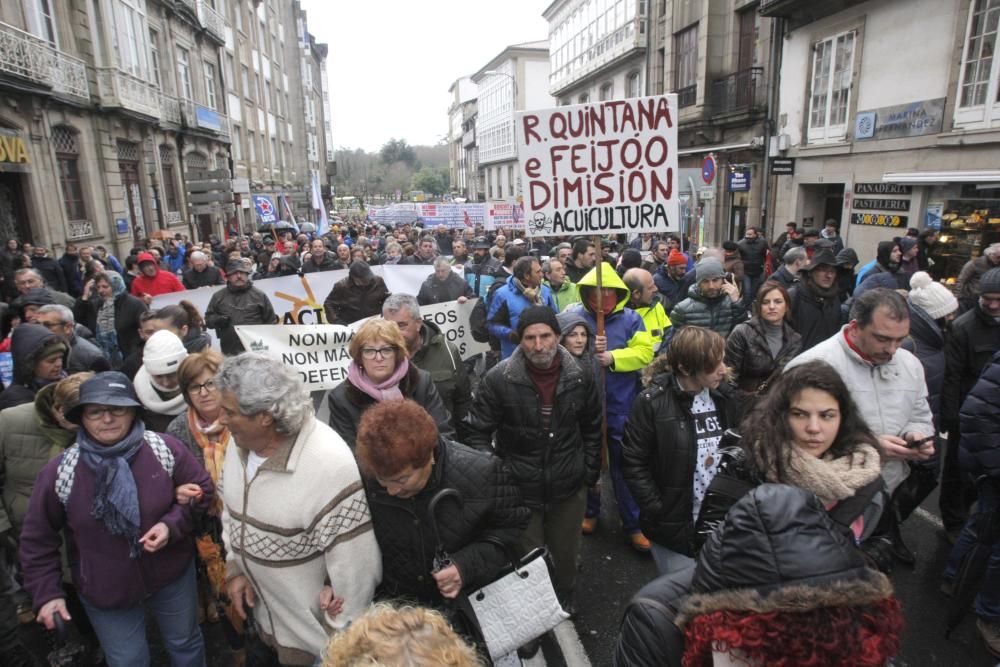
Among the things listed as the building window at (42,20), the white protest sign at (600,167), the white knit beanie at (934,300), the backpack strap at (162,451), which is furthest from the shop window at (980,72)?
the building window at (42,20)

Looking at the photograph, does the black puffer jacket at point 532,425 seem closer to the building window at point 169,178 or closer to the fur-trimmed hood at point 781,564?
the fur-trimmed hood at point 781,564

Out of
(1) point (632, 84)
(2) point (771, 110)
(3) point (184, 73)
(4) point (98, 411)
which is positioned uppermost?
(3) point (184, 73)

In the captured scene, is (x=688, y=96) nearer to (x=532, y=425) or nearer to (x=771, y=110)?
(x=771, y=110)

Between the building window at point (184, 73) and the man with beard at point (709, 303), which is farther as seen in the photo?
the building window at point (184, 73)

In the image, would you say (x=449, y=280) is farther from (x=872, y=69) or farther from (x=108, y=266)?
(x=872, y=69)

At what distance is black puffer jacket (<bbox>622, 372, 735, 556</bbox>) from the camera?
112 inches

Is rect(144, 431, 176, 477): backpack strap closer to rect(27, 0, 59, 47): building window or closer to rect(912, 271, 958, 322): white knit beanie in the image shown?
rect(912, 271, 958, 322): white knit beanie

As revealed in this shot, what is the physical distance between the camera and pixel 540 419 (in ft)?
10.7

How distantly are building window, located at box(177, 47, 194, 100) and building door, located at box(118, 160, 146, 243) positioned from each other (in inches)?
251

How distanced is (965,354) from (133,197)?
22.6 m

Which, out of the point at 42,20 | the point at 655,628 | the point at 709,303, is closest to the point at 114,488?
the point at 655,628

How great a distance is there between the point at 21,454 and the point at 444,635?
9.00 ft

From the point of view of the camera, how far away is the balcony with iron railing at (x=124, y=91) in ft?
56.1

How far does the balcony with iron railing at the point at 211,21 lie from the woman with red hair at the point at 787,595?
1252 inches
